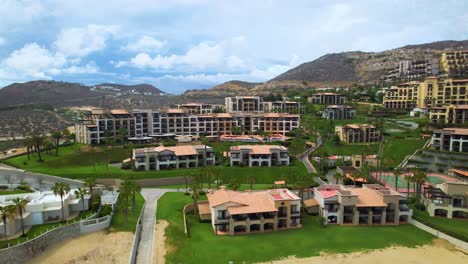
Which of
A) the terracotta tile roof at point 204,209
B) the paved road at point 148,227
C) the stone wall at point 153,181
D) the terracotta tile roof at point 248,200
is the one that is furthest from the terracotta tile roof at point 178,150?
the terracotta tile roof at point 248,200

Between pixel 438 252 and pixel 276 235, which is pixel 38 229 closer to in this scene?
pixel 276 235

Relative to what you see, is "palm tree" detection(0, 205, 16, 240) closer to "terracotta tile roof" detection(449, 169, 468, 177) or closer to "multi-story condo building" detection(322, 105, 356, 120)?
"terracotta tile roof" detection(449, 169, 468, 177)

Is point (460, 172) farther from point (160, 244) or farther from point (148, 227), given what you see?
point (148, 227)

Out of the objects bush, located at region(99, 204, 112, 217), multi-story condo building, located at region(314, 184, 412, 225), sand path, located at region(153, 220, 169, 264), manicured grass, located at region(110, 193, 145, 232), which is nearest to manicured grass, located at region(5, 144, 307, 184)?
multi-story condo building, located at region(314, 184, 412, 225)

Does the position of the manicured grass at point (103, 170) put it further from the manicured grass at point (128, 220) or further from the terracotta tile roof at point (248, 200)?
the manicured grass at point (128, 220)

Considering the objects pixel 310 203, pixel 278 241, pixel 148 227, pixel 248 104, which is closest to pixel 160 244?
pixel 148 227

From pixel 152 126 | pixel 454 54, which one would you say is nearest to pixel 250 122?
pixel 152 126

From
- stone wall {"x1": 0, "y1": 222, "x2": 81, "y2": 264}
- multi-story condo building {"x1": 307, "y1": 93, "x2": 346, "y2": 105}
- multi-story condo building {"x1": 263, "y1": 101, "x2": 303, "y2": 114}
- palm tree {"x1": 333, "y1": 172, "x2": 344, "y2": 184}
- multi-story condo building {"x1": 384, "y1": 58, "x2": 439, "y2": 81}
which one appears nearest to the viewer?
stone wall {"x1": 0, "y1": 222, "x2": 81, "y2": 264}
